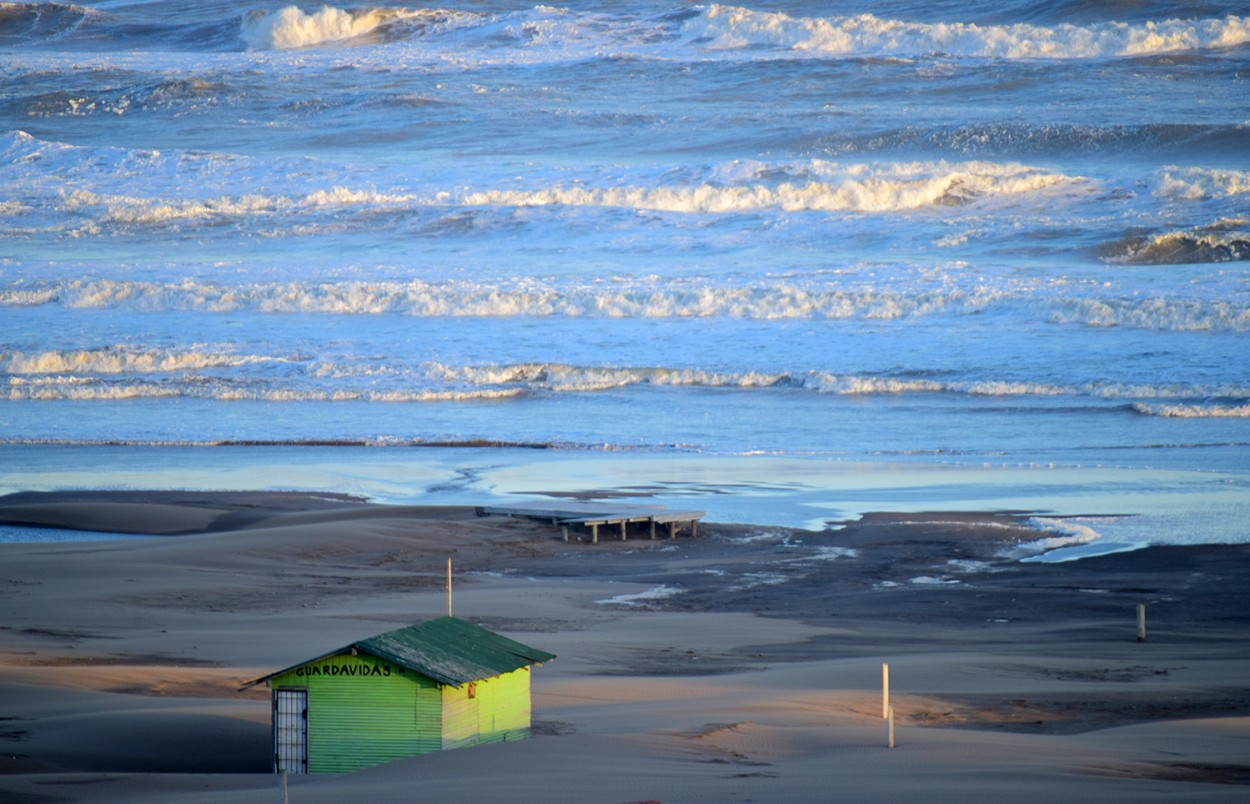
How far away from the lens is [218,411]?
22.1 metres

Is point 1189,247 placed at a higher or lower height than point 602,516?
higher

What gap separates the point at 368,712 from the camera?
25.9 feet

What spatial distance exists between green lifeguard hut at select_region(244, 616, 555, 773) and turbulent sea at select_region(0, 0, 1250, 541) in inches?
318

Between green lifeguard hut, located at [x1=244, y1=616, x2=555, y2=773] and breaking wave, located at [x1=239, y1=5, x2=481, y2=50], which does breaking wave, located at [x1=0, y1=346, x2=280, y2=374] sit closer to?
green lifeguard hut, located at [x1=244, y1=616, x2=555, y2=773]

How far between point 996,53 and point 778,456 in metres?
29.5

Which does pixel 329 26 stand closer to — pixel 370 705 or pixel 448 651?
pixel 448 651

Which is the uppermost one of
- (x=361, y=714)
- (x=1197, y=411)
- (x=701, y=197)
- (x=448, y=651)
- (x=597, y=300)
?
(x=701, y=197)

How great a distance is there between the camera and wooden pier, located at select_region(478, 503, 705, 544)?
15.0m

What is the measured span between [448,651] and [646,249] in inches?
1054

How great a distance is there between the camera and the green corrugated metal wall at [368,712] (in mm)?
7793

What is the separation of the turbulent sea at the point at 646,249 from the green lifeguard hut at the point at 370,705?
8.07 metres

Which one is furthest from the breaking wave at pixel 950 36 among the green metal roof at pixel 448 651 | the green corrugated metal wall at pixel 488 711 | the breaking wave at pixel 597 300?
the green corrugated metal wall at pixel 488 711

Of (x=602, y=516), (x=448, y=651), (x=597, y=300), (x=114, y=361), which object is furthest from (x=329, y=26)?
(x=448, y=651)

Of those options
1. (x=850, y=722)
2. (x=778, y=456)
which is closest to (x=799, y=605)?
(x=850, y=722)
